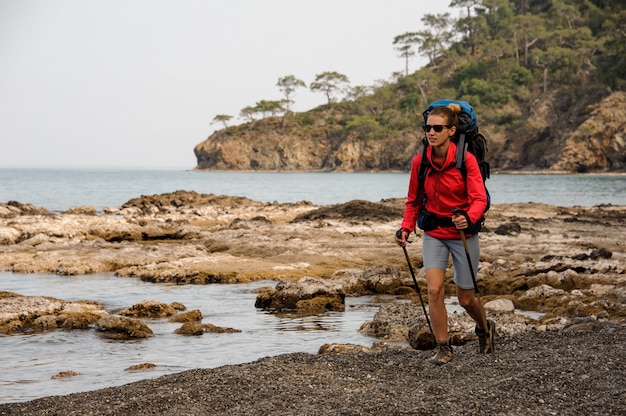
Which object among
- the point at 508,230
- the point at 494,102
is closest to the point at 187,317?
the point at 508,230

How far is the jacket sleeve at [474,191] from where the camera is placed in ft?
20.4

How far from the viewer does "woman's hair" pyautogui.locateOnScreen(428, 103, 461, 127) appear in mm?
6326

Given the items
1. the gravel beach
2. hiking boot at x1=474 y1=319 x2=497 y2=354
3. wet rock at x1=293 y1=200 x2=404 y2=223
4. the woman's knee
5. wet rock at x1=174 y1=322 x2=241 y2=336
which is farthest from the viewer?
wet rock at x1=293 y1=200 x2=404 y2=223

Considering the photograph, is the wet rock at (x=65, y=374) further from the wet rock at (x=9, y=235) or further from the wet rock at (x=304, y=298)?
the wet rock at (x=9, y=235)

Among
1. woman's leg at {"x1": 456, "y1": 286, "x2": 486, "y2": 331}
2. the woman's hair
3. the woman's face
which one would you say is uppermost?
the woman's hair

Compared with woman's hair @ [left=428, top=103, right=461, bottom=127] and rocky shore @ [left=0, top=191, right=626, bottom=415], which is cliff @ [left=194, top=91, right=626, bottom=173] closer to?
rocky shore @ [left=0, top=191, right=626, bottom=415]

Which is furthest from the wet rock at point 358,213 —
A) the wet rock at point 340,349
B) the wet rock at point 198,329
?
the wet rock at point 340,349

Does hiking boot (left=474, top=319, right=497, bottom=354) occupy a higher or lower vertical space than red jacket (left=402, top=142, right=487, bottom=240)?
lower

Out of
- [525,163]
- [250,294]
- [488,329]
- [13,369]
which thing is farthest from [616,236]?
[525,163]

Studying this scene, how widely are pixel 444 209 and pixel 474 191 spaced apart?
33 centimetres

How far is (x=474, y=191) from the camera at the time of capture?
20.5 feet

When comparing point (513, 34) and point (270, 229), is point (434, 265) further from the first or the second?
point (513, 34)

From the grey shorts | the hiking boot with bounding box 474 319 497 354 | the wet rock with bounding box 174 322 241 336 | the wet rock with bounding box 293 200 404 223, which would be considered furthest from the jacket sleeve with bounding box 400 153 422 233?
the wet rock with bounding box 293 200 404 223

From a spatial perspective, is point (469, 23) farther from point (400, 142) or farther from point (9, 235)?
point (9, 235)
